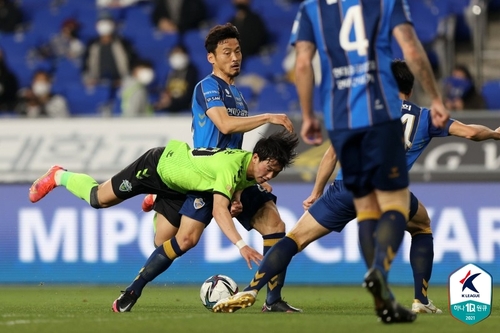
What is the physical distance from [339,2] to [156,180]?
2565mm

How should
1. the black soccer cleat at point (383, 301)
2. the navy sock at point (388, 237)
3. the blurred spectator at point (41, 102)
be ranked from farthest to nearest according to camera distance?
the blurred spectator at point (41, 102), the navy sock at point (388, 237), the black soccer cleat at point (383, 301)

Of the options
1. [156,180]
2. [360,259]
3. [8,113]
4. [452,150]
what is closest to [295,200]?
[360,259]

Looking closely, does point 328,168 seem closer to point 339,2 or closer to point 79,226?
point 339,2

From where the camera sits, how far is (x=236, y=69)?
8.01m

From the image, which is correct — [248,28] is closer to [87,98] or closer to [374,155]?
[87,98]

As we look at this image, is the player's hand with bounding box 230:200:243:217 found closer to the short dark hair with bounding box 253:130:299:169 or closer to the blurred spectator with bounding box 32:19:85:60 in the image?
the short dark hair with bounding box 253:130:299:169

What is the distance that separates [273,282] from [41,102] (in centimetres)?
768

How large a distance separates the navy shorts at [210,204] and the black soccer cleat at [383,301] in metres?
2.21

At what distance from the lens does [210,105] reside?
25.4ft

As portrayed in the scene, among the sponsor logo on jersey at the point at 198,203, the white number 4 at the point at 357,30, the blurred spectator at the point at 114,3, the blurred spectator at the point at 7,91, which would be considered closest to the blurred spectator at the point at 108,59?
the blurred spectator at the point at 7,91

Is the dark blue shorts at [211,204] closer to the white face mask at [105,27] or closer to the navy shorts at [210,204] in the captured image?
the navy shorts at [210,204]

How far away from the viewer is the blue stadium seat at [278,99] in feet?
46.5

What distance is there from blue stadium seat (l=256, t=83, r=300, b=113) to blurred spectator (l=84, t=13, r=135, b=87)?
2198mm

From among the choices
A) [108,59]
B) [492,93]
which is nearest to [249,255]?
[492,93]
